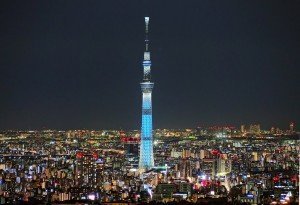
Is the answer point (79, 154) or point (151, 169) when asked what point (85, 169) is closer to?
point (151, 169)

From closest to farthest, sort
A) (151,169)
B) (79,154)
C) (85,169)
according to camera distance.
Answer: (85,169) → (151,169) → (79,154)

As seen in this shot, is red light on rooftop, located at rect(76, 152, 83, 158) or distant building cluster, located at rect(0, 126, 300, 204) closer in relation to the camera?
distant building cluster, located at rect(0, 126, 300, 204)

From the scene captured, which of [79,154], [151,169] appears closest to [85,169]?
[151,169]

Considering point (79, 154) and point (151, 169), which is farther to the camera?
point (79, 154)

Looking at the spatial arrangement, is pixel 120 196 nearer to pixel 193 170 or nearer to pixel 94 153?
pixel 193 170

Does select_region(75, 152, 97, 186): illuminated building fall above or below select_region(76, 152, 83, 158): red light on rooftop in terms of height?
below

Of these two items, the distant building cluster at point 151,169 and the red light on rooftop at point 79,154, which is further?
the red light on rooftop at point 79,154

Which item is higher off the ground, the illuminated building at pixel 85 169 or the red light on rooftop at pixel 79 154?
the red light on rooftop at pixel 79 154

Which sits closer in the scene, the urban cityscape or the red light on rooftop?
the urban cityscape
